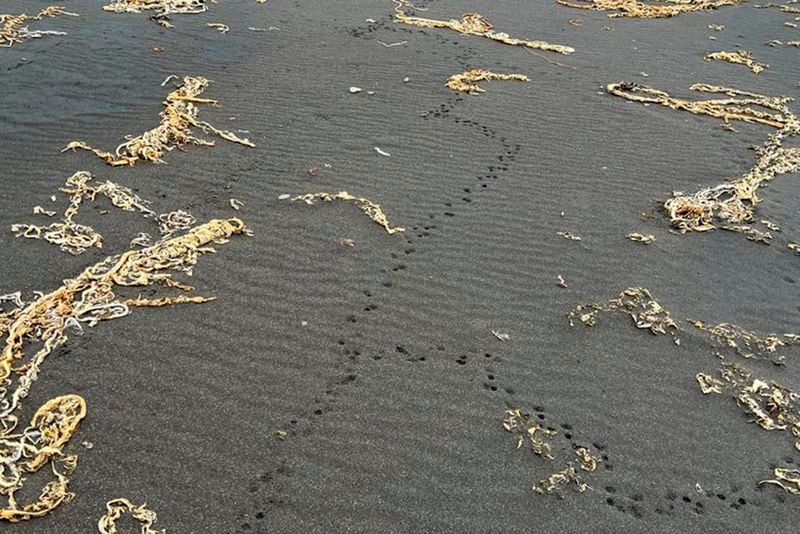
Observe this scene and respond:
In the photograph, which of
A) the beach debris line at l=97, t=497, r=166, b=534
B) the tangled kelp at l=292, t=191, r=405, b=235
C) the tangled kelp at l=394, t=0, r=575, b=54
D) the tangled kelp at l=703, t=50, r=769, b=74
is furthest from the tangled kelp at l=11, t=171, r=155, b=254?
the tangled kelp at l=703, t=50, r=769, b=74

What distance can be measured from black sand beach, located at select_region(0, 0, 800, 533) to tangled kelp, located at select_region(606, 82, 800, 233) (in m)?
0.18

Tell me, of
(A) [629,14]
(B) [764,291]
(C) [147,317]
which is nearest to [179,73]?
(C) [147,317]

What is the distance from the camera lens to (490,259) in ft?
16.0

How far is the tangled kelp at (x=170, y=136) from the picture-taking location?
5.73 metres

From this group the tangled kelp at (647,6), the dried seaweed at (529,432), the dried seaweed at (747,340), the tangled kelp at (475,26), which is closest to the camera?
the dried seaweed at (529,432)

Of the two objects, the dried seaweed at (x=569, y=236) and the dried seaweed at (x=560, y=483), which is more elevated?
the dried seaweed at (x=569, y=236)

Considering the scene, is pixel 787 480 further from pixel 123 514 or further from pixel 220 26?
pixel 220 26

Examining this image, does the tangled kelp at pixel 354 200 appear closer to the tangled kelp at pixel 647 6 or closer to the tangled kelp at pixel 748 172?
the tangled kelp at pixel 748 172

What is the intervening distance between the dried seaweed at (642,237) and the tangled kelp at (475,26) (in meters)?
4.79

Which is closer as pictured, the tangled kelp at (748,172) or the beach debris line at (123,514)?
the beach debris line at (123,514)

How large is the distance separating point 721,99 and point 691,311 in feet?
15.0

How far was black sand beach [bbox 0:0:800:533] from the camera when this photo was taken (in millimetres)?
3184

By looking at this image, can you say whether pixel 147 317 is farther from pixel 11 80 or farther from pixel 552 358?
pixel 11 80

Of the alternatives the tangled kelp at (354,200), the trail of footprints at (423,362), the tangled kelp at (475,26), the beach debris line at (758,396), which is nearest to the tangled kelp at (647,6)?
the tangled kelp at (475,26)
